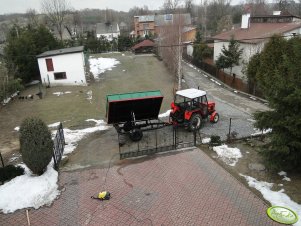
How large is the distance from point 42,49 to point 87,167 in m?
28.9

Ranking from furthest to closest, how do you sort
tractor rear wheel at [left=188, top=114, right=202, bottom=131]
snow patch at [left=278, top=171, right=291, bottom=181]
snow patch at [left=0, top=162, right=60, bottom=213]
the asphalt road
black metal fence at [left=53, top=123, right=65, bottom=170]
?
the asphalt road, tractor rear wheel at [left=188, top=114, right=202, bottom=131], black metal fence at [left=53, top=123, right=65, bottom=170], snow patch at [left=278, top=171, right=291, bottom=181], snow patch at [left=0, top=162, right=60, bottom=213]

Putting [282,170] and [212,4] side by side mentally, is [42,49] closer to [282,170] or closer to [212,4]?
[282,170]

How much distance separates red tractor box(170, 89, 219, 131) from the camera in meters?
16.1

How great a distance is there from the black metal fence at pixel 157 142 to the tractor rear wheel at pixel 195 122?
398mm

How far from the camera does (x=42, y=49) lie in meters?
36.9

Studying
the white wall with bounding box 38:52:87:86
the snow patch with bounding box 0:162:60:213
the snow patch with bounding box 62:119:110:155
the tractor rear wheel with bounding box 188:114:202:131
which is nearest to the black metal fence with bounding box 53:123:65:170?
the snow patch with bounding box 62:119:110:155

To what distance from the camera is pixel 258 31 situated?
3203 centimetres

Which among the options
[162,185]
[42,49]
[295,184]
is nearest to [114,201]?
[162,185]

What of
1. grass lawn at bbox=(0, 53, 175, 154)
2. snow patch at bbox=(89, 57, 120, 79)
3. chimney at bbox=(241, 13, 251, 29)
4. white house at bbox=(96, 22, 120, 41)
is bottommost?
grass lawn at bbox=(0, 53, 175, 154)

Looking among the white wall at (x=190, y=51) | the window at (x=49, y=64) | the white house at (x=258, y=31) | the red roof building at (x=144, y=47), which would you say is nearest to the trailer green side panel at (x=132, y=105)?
the white house at (x=258, y=31)

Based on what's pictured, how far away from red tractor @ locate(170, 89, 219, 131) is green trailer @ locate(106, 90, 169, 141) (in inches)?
44.7

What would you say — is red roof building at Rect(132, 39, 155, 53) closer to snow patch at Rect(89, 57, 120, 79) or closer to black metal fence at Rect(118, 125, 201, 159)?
snow patch at Rect(89, 57, 120, 79)

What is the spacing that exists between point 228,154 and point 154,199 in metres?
5.18

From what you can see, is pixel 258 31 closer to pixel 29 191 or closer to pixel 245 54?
pixel 245 54
